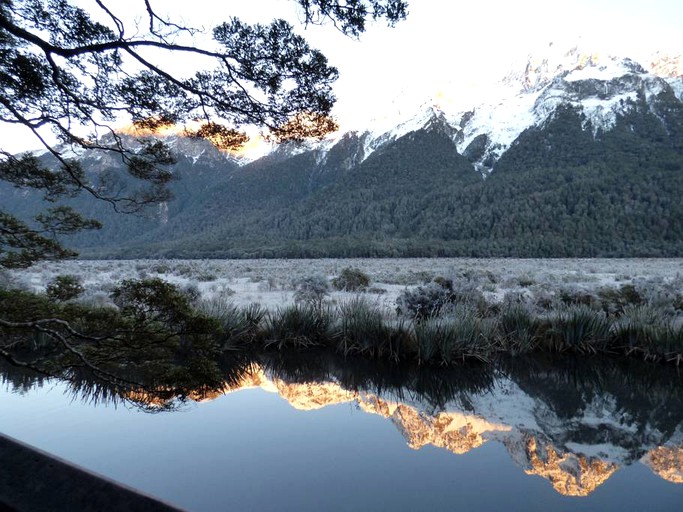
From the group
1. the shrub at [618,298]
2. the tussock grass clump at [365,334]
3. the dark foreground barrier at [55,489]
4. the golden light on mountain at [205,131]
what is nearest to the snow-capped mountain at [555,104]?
the shrub at [618,298]

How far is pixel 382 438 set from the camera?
13.9 feet

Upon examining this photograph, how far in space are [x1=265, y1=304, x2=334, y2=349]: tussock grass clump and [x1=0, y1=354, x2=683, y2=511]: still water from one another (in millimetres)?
1800

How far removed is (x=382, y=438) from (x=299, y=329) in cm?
441

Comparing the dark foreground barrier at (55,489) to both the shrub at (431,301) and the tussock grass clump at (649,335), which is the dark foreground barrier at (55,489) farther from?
the tussock grass clump at (649,335)

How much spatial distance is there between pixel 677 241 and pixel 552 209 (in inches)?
759

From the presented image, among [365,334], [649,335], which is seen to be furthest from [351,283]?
[649,335]

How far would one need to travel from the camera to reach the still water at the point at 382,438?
10.6 feet

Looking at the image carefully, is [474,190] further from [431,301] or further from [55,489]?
[55,489]

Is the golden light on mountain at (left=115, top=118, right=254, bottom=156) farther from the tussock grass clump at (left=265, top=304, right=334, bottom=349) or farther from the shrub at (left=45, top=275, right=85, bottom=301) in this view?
the tussock grass clump at (left=265, top=304, right=334, bottom=349)

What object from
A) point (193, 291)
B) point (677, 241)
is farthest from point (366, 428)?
point (677, 241)

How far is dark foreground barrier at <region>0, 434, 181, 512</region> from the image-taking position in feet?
6.24

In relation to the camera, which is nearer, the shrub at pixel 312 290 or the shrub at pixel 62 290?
the shrub at pixel 62 290

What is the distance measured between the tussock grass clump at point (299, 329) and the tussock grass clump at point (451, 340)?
1893 millimetres

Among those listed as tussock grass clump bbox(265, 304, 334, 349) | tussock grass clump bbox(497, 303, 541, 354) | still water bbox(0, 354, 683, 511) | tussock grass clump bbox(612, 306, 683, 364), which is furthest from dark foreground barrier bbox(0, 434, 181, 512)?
tussock grass clump bbox(612, 306, 683, 364)
